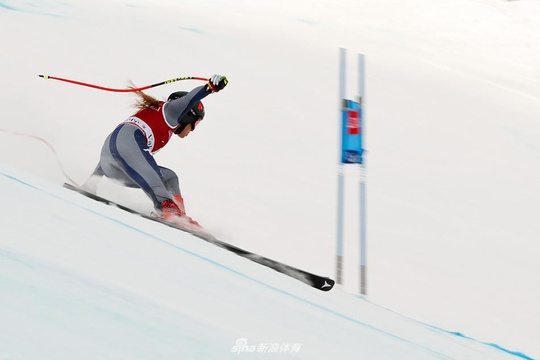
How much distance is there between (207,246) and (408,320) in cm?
110

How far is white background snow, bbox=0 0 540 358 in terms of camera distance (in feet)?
15.3

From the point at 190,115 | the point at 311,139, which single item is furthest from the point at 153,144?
the point at 311,139

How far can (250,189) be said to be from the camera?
5438 mm

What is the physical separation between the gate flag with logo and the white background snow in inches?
27.5

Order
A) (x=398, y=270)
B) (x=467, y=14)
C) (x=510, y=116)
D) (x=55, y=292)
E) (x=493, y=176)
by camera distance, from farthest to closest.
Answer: (x=467, y=14), (x=510, y=116), (x=493, y=176), (x=398, y=270), (x=55, y=292)

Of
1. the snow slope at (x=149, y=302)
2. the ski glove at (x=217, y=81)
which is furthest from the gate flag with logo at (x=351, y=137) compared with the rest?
the snow slope at (x=149, y=302)

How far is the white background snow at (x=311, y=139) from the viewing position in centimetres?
465

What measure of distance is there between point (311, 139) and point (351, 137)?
2118mm

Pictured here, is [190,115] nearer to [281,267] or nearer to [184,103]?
[184,103]

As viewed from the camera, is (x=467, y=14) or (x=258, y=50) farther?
(x=467, y=14)

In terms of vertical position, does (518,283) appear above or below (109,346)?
above

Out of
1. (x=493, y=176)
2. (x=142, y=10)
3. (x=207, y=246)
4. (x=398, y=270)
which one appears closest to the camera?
(x=207, y=246)

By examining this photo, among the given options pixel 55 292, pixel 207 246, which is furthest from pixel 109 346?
pixel 207 246

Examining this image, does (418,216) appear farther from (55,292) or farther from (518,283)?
(55,292)
